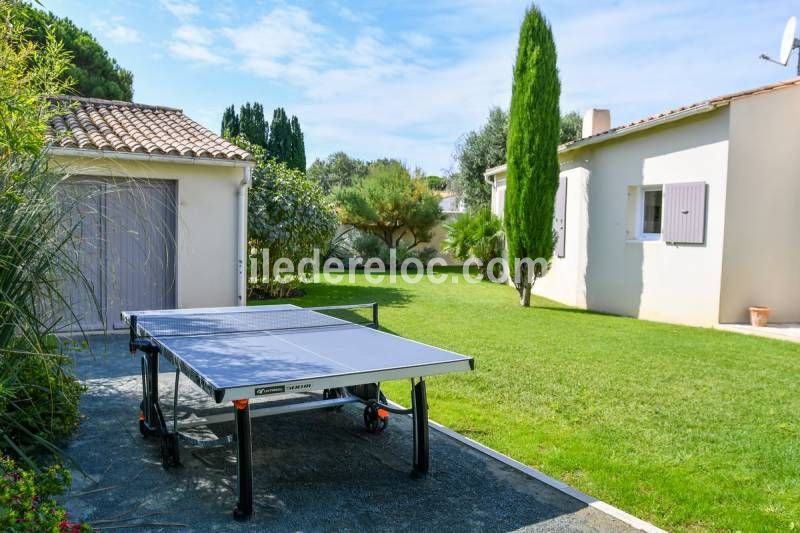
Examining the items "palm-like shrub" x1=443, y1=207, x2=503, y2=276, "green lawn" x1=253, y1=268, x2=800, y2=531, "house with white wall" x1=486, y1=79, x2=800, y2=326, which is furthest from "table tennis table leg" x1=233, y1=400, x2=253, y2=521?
"palm-like shrub" x1=443, y1=207, x2=503, y2=276

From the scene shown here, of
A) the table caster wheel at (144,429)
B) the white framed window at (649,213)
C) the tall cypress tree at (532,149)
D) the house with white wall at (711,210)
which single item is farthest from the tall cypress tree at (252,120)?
the table caster wheel at (144,429)

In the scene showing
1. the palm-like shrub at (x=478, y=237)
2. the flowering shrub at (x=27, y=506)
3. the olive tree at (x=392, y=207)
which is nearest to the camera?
the flowering shrub at (x=27, y=506)

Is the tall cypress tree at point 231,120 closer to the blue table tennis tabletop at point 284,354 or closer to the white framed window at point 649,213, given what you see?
the white framed window at point 649,213

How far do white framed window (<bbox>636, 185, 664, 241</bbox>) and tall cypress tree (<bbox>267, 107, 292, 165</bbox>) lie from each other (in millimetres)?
23384

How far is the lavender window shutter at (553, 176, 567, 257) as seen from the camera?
1653 centimetres

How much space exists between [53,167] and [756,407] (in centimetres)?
739

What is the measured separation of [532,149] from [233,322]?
1099cm

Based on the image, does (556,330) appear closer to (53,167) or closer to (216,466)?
(216,466)

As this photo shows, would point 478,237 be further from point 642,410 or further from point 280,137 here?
point 280,137

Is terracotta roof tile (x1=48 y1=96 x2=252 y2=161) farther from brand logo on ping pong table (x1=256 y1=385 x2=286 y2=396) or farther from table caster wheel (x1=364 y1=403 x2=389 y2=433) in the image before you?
brand logo on ping pong table (x1=256 y1=385 x2=286 y2=396)

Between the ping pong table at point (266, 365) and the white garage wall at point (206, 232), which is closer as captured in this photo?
the ping pong table at point (266, 365)

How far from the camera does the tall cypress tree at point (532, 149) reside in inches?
589

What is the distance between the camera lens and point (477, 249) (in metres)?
20.8

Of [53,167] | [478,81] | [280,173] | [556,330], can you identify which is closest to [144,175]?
[280,173]
